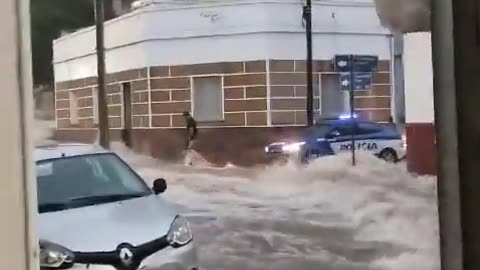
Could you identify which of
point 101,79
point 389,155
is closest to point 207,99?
point 101,79

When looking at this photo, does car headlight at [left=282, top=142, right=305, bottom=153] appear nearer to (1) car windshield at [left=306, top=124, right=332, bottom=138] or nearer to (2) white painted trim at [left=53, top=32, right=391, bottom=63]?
(1) car windshield at [left=306, top=124, right=332, bottom=138]

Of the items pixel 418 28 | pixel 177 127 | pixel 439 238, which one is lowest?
pixel 439 238

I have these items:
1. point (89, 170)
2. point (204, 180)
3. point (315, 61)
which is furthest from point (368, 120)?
point (89, 170)

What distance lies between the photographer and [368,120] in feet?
2.72

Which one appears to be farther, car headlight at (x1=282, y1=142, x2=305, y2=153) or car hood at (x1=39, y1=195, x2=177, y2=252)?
car headlight at (x1=282, y1=142, x2=305, y2=153)

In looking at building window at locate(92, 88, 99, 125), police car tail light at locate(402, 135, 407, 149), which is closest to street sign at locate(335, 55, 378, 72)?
police car tail light at locate(402, 135, 407, 149)

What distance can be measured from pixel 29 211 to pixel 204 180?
0.45 metres

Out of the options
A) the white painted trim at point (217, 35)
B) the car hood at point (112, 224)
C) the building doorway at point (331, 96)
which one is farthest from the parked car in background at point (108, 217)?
the building doorway at point (331, 96)

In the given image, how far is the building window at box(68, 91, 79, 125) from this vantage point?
29.6 inches

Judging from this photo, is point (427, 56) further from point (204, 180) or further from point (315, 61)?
point (204, 180)

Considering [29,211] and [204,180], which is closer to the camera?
[29,211]

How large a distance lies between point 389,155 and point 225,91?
23 centimetres

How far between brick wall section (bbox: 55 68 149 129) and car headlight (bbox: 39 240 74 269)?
0.48 feet

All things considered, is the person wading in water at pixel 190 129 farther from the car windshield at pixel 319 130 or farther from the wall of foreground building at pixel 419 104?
the wall of foreground building at pixel 419 104
